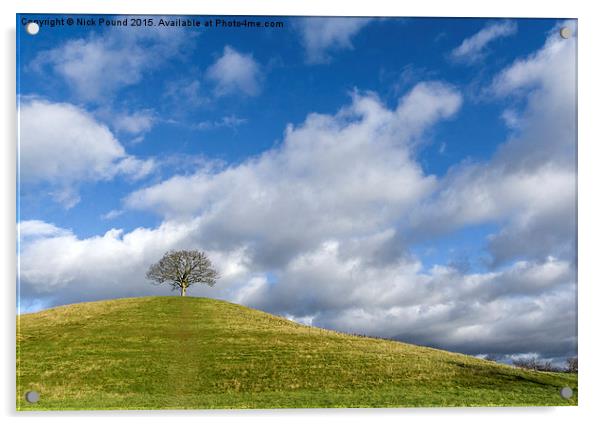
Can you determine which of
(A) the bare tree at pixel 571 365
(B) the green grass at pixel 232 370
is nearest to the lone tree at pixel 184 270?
(B) the green grass at pixel 232 370

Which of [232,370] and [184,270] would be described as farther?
[184,270]

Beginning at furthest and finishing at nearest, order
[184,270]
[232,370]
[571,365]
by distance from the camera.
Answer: [184,270], [232,370], [571,365]

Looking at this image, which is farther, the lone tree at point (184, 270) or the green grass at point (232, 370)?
the lone tree at point (184, 270)

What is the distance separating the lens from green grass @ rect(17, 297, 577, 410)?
66.9 ft

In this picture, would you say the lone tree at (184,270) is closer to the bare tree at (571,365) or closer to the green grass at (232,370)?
the green grass at (232,370)

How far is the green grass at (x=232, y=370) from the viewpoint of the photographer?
20.4m

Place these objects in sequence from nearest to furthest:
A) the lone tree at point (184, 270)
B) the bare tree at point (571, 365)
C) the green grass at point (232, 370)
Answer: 1. the bare tree at point (571, 365)
2. the green grass at point (232, 370)
3. the lone tree at point (184, 270)

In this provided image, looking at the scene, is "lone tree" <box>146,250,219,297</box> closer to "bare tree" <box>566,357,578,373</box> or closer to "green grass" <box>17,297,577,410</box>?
"green grass" <box>17,297,577,410</box>

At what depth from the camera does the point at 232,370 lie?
1050 inches

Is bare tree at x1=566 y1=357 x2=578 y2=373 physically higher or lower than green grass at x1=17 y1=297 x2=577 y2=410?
higher

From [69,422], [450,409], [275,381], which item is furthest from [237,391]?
[450,409]

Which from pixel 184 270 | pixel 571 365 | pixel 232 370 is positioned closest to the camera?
pixel 571 365

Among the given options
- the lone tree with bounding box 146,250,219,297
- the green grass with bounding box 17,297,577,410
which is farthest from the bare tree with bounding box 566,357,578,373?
the lone tree with bounding box 146,250,219,297

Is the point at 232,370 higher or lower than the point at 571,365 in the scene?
lower
